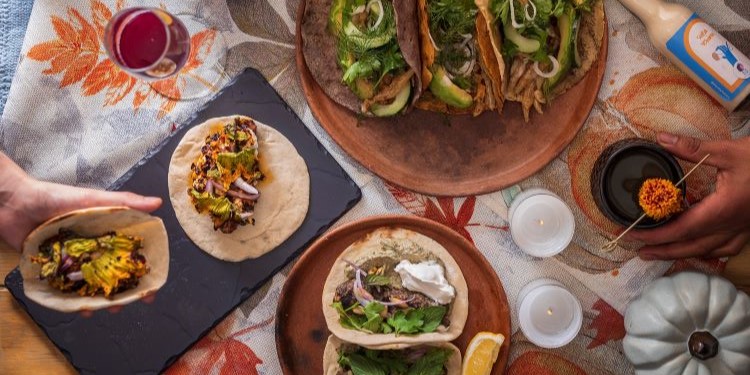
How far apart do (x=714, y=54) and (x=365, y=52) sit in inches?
46.6

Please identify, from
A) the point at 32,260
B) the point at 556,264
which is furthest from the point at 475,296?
the point at 32,260

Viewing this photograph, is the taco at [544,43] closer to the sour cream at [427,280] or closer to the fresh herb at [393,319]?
the sour cream at [427,280]

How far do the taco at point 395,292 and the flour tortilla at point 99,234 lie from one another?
59 cm

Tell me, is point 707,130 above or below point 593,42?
below

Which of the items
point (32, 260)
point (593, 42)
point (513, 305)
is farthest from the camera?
point (513, 305)

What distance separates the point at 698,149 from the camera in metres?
2.28

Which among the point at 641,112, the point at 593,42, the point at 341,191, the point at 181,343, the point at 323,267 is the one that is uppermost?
the point at 593,42

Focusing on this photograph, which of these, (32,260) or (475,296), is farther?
(475,296)

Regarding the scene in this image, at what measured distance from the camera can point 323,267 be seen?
240 cm

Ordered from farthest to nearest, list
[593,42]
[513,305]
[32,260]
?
1. [513,305]
2. [593,42]
3. [32,260]

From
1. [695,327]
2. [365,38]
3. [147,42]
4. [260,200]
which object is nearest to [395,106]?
[365,38]

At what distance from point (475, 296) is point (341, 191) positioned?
62cm

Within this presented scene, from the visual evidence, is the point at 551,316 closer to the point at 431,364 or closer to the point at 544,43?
the point at 431,364

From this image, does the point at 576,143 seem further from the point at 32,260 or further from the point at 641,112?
the point at 32,260
